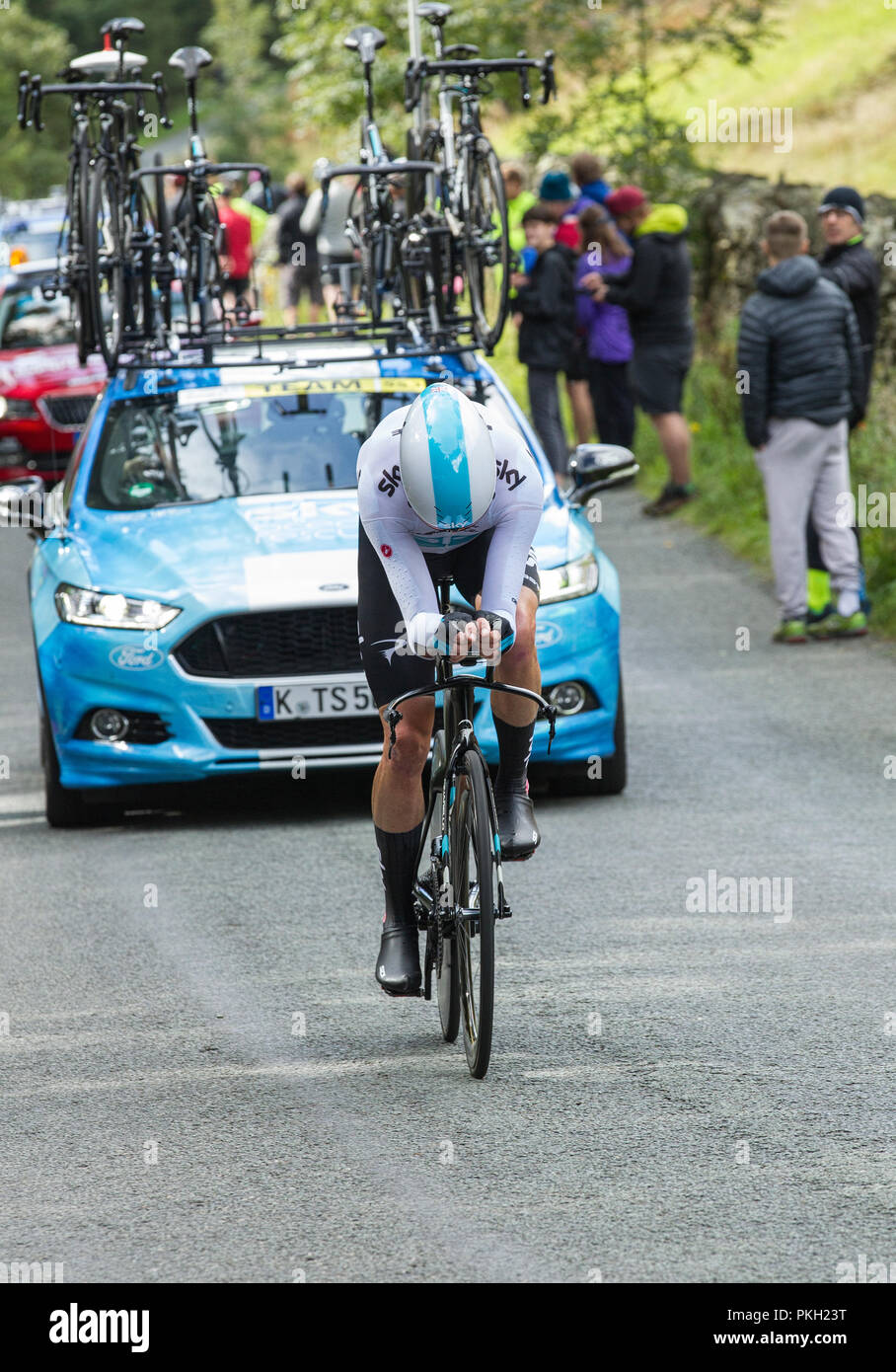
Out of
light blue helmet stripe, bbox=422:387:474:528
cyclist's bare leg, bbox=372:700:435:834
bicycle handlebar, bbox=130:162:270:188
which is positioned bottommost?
cyclist's bare leg, bbox=372:700:435:834

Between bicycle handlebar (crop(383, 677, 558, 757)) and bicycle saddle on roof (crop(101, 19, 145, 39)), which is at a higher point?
bicycle saddle on roof (crop(101, 19, 145, 39))

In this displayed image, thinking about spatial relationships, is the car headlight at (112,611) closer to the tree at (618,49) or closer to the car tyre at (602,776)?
the car tyre at (602,776)

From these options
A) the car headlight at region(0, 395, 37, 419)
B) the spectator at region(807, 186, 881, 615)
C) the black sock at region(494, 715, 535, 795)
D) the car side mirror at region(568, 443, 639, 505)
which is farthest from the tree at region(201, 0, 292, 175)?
the black sock at region(494, 715, 535, 795)

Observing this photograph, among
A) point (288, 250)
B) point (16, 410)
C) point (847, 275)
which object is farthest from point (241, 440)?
point (288, 250)

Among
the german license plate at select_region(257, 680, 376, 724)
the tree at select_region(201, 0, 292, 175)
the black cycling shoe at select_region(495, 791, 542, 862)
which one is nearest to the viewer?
the black cycling shoe at select_region(495, 791, 542, 862)

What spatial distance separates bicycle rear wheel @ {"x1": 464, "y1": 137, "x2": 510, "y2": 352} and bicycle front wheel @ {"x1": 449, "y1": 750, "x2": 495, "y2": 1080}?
19.9 ft

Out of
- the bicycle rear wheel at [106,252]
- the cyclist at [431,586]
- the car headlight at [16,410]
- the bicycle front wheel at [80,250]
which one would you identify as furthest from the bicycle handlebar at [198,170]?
the car headlight at [16,410]

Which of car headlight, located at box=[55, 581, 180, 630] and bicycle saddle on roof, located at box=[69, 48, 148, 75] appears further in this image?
bicycle saddle on roof, located at box=[69, 48, 148, 75]

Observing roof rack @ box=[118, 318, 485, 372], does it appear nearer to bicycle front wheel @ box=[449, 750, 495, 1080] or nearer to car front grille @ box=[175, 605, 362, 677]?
car front grille @ box=[175, 605, 362, 677]

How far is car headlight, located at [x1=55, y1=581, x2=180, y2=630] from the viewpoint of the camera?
829cm

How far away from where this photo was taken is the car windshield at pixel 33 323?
1973 centimetres

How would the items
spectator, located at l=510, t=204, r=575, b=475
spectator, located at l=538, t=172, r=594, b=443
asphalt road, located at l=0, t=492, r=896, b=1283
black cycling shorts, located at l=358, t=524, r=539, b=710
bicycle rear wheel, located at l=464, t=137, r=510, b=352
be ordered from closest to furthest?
asphalt road, located at l=0, t=492, r=896, b=1283 → black cycling shorts, located at l=358, t=524, r=539, b=710 → bicycle rear wheel, located at l=464, t=137, r=510, b=352 → spectator, located at l=510, t=204, r=575, b=475 → spectator, located at l=538, t=172, r=594, b=443

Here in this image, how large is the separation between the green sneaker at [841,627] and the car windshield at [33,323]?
984 cm
